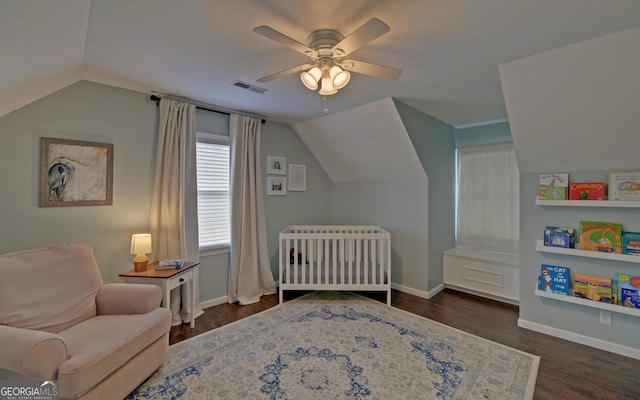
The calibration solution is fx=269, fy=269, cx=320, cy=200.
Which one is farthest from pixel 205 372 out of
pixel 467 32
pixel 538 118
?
pixel 538 118

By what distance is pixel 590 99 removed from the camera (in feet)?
6.59

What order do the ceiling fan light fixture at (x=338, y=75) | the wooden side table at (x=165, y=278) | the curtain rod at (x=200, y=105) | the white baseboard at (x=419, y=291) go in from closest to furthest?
the ceiling fan light fixture at (x=338, y=75), the wooden side table at (x=165, y=278), the curtain rod at (x=200, y=105), the white baseboard at (x=419, y=291)

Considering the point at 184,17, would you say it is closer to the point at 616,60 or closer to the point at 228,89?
the point at 228,89

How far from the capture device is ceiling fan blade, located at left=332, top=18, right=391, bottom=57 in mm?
1248

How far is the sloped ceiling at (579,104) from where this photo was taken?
1790 mm

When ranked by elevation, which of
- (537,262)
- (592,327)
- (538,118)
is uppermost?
(538,118)

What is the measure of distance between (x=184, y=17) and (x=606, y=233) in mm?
3567

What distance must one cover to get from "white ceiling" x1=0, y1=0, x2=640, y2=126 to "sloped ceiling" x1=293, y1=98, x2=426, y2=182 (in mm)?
610

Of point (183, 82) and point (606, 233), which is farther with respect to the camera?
point (183, 82)

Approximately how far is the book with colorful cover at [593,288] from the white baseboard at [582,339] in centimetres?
38

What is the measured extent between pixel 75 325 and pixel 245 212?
6.00ft

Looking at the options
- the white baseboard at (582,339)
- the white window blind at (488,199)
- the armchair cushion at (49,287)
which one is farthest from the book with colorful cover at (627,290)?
the armchair cushion at (49,287)

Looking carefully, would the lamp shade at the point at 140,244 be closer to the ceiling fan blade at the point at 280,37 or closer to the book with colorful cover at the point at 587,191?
the ceiling fan blade at the point at 280,37

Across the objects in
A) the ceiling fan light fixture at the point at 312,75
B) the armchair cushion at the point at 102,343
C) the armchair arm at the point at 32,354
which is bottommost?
the armchair cushion at the point at 102,343
